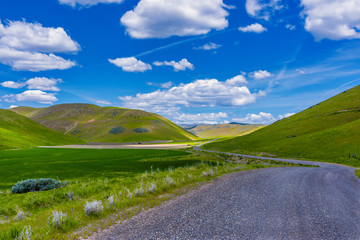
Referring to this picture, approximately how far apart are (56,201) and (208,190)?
12.3m

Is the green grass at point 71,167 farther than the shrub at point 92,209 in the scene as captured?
Yes

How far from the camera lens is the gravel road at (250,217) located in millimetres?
9031

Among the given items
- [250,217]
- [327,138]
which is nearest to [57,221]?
[250,217]

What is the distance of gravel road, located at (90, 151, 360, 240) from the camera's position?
9.03m

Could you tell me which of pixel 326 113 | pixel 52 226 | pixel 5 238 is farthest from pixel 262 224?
pixel 326 113

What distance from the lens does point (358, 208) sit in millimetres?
12734

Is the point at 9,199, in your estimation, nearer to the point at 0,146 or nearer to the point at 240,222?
the point at 240,222

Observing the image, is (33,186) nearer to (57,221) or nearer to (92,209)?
(92,209)

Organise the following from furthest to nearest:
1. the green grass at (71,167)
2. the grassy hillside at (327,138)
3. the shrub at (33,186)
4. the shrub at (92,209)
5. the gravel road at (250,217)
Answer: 1. the grassy hillside at (327,138)
2. the green grass at (71,167)
3. the shrub at (33,186)
4. the shrub at (92,209)
5. the gravel road at (250,217)

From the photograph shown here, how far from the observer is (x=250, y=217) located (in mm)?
10898

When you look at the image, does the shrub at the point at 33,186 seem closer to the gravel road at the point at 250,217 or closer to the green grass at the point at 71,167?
the green grass at the point at 71,167

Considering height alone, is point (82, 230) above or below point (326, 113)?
below

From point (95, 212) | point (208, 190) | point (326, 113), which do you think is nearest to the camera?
point (95, 212)

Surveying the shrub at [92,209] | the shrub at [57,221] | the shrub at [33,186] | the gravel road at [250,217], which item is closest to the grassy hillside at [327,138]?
the gravel road at [250,217]
